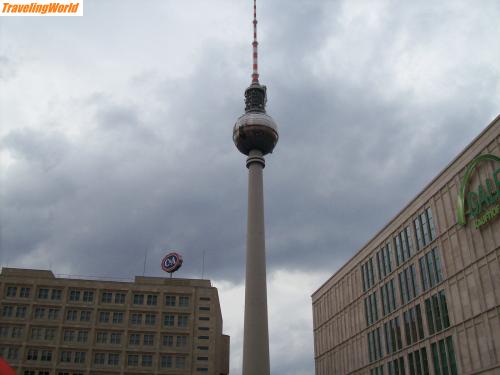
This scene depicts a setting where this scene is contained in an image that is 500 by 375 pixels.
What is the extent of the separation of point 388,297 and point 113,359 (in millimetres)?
52447

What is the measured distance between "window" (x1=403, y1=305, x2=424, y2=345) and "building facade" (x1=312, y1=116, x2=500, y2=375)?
0.12 m

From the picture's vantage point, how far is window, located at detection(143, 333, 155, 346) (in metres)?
102

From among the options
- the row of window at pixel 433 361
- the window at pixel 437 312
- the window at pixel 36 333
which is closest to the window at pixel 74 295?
the window at pixel 36 333

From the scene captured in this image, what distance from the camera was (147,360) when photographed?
100500 mm

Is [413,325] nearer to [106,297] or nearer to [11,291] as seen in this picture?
[106,297]

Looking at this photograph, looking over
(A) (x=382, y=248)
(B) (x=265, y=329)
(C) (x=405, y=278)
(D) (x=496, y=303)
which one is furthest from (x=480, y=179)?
(B) (x=265, y=329)

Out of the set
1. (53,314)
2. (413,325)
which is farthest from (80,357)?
(413,325)

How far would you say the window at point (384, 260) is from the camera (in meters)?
75.9

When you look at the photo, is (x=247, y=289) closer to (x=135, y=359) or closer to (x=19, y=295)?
(x=135, y=359)

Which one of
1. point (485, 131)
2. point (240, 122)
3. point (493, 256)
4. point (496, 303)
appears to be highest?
point (240, 122)

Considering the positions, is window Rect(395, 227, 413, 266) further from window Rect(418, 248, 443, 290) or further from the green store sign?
the green store sign

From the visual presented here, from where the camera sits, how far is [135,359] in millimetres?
100312

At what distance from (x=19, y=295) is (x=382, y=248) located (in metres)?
67.1

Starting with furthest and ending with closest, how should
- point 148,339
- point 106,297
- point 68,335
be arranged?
point 106,297
point 148,339
point 68,335
